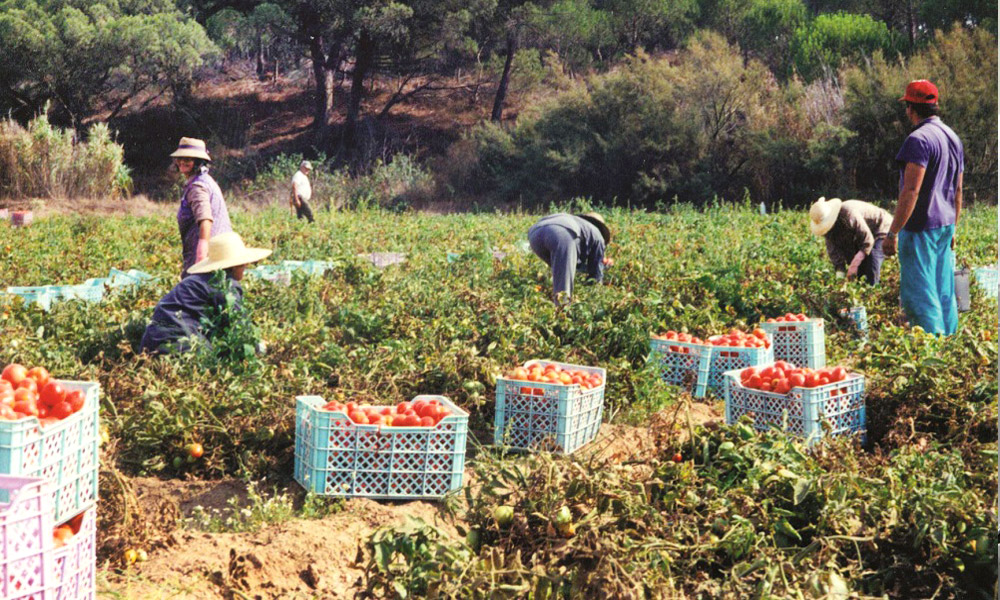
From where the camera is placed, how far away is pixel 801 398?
466 cm

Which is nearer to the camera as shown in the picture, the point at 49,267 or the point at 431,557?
the point at 431,557

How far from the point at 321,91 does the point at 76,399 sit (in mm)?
Answer: 30591

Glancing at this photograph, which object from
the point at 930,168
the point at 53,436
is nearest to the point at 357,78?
the point at 930,168

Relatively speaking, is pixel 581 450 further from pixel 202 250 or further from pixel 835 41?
pixel 835 41

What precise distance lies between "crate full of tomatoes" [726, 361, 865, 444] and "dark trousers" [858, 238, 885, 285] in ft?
11.1

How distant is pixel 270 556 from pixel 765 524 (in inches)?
68.3

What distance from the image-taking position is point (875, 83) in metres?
23.4

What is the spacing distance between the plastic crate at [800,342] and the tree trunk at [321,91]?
27392mm

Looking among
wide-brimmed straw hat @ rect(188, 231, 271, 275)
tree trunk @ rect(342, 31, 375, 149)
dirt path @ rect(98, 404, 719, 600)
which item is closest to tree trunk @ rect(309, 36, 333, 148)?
tree trunk @ rect(342, 31, 375, 149)

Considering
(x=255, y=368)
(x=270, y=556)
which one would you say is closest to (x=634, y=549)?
(x=270, y=556)

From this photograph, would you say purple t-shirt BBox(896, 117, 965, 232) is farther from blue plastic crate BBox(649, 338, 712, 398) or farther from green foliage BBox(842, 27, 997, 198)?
green foliage BBox(842, 27, 997, 198)

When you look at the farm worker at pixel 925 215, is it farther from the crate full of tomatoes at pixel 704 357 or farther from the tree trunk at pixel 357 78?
the tree trunk at pixel 357 78

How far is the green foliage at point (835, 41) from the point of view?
29.0 m

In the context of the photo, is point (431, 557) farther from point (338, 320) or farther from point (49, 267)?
point (49, 267)
